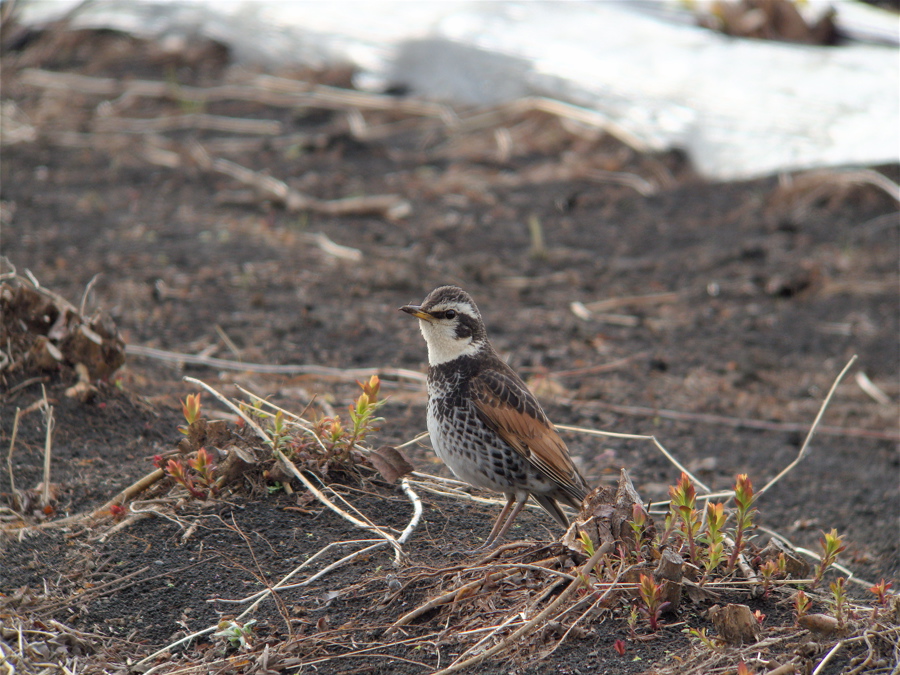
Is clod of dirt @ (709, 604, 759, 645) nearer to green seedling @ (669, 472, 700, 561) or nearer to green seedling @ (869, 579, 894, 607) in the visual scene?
green seedling @ (669, 472, 700, 561)

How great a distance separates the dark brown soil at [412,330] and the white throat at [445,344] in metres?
0.65

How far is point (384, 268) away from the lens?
789cm

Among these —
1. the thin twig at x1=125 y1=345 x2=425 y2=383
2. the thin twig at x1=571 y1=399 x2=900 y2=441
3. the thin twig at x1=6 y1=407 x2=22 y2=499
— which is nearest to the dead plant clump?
the thin twig at x1=6 y1=407 x2=22 y2=499

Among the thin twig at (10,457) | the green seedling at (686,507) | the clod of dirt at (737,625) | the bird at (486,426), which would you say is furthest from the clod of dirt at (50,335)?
the clod of dirt at (737,625)

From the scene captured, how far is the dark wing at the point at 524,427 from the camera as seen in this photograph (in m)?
4.02

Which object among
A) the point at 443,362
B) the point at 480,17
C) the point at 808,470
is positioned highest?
the point at 480,17

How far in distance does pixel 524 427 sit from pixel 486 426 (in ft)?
0.52

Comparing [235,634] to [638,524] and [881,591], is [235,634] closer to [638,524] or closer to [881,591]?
[638,524]

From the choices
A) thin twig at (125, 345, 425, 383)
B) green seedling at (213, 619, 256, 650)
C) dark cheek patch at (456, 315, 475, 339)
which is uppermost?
dark cheek patch at (456, 315, 475, 339)

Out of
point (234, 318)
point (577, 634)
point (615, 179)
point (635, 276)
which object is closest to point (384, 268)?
point (234, 318)

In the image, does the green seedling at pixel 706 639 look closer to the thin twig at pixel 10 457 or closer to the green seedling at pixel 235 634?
the green seedling at pixel 235 634

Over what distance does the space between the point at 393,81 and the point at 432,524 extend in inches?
370

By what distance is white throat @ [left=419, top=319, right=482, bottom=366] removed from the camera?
4.35 m

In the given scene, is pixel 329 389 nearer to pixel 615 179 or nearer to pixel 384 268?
pixel 384 268
